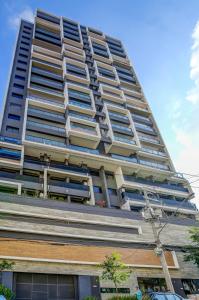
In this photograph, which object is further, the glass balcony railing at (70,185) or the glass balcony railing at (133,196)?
the glass balcony railing at (133,196)

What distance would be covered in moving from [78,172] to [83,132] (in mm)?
7355

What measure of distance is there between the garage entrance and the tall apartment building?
0.08m

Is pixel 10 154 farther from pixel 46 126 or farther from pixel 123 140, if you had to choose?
pixel 123 140

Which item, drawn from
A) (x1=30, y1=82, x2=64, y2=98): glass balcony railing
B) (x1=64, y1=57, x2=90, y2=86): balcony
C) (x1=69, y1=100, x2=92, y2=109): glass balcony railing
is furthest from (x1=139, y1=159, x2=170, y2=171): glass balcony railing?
(x1=64, y1=57, x2=90, y2=86): balcony

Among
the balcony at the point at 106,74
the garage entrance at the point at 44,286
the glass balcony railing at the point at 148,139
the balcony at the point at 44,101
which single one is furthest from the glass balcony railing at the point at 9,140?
the balcony at the point at 106,74

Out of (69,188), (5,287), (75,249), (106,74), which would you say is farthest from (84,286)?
(106,74)

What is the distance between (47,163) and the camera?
40.9 m

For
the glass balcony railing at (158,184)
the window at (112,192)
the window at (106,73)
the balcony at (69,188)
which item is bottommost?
the balcony at (69,188)

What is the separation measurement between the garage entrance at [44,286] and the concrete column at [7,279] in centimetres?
63

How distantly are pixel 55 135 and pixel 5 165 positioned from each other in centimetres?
1068

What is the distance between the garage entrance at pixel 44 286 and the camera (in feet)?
72.9

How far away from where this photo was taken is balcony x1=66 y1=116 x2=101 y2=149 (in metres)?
45.4

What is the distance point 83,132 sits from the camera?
45.8m

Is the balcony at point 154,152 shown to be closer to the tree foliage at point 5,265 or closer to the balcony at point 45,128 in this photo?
the balcony at point 45,128
